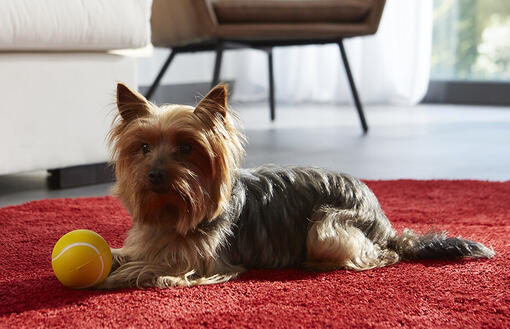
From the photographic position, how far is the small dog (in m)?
1.49

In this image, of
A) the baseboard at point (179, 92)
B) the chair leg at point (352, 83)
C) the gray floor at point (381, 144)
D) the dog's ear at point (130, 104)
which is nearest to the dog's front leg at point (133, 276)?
the dog's ear at point (130, 104)

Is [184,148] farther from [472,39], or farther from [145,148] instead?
[472,39]

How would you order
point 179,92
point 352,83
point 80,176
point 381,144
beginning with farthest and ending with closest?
point 179,92
point 352,83
point 381,144
point 80,176

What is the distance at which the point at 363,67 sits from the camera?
19.7ft

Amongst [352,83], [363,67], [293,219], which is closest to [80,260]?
[293,219]

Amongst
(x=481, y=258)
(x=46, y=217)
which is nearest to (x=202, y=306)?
(x=481, y=258)

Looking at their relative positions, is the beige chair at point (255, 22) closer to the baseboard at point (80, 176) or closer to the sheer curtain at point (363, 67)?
the baseboard at point (80, 176)

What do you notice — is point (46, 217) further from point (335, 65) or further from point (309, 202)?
point (335, 65)

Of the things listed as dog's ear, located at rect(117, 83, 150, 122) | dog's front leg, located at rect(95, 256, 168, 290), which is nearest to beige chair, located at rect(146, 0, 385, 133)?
dog's ear, located at rect(117, 83, 150, 122)

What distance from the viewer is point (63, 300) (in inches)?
55.1

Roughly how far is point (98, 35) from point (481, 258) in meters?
1.63

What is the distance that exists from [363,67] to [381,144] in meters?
2.37

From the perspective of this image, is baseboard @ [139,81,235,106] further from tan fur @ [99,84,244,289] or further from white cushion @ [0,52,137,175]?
tan fur @ [99,84,244,289]

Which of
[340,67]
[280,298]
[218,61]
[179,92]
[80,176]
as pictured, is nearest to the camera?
[280,298]
